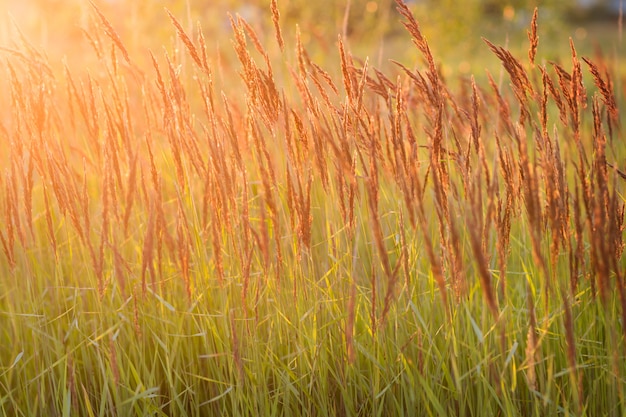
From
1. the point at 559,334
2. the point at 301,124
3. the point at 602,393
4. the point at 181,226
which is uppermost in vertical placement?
the point at 301,124

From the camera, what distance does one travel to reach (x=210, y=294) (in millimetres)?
2053

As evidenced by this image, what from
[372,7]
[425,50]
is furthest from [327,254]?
[372,7]

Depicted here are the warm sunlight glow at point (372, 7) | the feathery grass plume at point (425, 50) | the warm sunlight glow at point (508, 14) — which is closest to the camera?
the feathery grass plume at point (425, 50)

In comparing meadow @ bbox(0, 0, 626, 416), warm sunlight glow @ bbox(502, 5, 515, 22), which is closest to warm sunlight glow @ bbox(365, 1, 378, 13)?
warm sunlight glow @ bbox(502, 5, 515, 22)

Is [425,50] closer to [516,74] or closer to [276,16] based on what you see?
[516,74]

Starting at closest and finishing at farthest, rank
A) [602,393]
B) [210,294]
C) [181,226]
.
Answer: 1. [181,226]
2. [602,393]
3. [210,294]

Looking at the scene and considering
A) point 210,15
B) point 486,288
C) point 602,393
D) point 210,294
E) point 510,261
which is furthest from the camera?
point 210,15

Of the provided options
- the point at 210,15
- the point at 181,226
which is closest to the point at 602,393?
the point at 181,226

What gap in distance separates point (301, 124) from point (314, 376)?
65 cm

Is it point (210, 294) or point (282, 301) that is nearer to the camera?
point (282, 301)

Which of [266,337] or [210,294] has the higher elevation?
[210,294]

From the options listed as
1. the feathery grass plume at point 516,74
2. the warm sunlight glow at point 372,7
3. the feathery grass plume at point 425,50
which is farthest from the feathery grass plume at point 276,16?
the warm sunlight glow at point 372,7

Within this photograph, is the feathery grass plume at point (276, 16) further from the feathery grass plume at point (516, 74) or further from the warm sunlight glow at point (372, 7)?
the warm sunlight glow at point (372, 7)

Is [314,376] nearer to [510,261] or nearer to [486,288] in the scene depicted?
[486,288]
